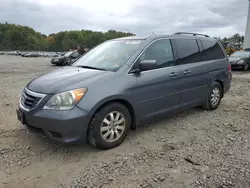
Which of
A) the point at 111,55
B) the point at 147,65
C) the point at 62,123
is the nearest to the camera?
the point at 62,123

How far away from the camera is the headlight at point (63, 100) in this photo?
2934mm

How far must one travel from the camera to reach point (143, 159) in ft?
10.2

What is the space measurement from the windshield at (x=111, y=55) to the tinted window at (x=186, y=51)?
844mm

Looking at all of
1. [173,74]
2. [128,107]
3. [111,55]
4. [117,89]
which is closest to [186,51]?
[173,74]

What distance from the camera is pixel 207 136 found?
3834mm

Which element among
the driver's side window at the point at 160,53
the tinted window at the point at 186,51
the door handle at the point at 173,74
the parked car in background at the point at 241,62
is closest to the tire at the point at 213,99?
the tinted window at the point at 186,51

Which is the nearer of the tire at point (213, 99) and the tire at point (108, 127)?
the tire at point (108, 127)

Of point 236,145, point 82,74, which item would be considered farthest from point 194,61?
point 82,74

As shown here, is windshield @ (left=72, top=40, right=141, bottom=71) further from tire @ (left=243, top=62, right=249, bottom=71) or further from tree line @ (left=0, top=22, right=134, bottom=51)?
tree line @ (left=0, top=22, right=134, bottom=51)

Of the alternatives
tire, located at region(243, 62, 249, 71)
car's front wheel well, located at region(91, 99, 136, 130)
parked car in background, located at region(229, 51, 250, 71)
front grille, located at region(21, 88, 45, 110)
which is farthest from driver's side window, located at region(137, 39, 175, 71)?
tire, located at region(243, 62, 249, 71)

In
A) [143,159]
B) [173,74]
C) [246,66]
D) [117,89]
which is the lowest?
[143,159]

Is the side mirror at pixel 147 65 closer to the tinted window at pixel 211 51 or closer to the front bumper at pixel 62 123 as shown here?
the front bumper at pixel 62 123

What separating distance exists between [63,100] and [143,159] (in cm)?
133

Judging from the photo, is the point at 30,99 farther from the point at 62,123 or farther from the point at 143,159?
the point at 143,159
